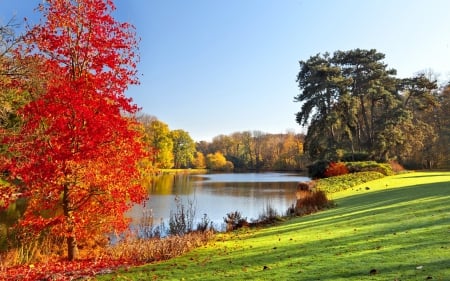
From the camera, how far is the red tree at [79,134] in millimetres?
7602

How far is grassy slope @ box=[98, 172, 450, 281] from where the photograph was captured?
464 cm

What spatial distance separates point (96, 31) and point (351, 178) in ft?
60.5

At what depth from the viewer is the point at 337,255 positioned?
221 inches

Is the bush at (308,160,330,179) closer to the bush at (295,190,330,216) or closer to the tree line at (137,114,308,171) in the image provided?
the bush at (295,190,330,216)

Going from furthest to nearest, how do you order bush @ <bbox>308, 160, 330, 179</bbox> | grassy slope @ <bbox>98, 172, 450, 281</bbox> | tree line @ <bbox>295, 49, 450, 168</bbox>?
tree line @ <bbox>295, 49, 450, 168</bbox> → bush @ <bbox>308, 160, 330, 179</bbox> → grassy slope @ <bbox>98, 172, 450, 281</bbox>

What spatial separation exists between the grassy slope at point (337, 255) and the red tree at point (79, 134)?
2.56m

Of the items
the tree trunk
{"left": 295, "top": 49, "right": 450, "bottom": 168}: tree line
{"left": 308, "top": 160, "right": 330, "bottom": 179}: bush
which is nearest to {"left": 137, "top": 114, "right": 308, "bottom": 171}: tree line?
{"left": 295, "top": 49, "right": 450, "bottom": 168}: tree line

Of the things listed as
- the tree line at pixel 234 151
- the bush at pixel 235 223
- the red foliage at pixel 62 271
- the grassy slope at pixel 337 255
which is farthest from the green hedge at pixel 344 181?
the tree line at pixel 234 151

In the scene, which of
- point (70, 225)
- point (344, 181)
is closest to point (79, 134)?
point (70, 225)

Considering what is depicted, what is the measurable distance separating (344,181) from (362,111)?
18.3 m

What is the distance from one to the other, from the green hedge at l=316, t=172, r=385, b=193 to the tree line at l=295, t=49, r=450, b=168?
21.1 ft

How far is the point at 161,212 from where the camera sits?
719 inches

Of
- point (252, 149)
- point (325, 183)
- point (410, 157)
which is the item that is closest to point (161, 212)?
point (325, 183)

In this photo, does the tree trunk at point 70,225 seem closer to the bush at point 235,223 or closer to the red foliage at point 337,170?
the bush at point 235,223
